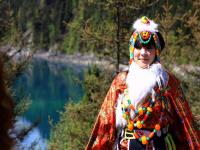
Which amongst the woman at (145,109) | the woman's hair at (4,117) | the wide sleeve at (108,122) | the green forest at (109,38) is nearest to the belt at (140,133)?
the woman at (145,109)

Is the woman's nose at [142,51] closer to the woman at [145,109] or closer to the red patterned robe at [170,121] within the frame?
the woman at [145,109]

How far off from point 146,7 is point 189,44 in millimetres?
3928

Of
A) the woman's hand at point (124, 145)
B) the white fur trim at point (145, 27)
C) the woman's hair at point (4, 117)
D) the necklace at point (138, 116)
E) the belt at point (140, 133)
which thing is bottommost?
the woman's hand at point (124, 145)

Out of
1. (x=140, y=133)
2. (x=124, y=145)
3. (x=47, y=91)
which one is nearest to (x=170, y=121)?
(x=140, y=133)

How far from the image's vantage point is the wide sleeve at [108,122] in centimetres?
329

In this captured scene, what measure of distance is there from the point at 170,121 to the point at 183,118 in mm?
103

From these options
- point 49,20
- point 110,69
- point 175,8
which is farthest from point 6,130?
point 49,20

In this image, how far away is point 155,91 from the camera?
3.17 metres

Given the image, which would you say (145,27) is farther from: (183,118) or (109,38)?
(109,38)

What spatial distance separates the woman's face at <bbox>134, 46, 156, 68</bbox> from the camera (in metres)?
3.20

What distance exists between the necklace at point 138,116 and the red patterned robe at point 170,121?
0.36 feet

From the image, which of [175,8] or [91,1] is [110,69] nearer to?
[91,1]

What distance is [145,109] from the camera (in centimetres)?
312

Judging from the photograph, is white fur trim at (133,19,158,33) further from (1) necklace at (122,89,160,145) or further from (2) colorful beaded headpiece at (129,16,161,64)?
(1) necklace at (122,89,160,145)
